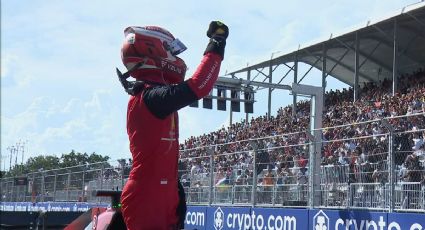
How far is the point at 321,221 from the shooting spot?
898 cm

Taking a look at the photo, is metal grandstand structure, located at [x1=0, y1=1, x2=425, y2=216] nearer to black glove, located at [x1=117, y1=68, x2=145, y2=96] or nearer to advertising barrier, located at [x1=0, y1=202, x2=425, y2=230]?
advertising barrier, located at [x1=0, y1=202, x2=425, y2=230]

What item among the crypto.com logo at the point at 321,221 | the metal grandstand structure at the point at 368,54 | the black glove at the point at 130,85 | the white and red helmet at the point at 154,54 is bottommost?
the crypto.com logo at the point at 321,221

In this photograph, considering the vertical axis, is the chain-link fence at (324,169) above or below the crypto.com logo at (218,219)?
above

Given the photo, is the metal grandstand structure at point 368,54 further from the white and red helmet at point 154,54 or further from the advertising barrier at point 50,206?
the white and red helmet at point 154,54

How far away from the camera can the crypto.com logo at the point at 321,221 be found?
8.87 m

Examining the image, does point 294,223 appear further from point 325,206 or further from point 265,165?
point 265,165

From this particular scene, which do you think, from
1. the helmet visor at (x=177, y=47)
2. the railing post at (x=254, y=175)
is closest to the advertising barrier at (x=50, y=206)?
the railing post at (x=254, y=175)

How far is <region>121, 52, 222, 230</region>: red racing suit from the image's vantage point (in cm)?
338

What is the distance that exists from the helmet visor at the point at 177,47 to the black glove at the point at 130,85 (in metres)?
0.28

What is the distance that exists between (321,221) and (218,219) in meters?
3.20

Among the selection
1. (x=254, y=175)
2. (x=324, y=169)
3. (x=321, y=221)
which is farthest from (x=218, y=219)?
(x=321, y=221)

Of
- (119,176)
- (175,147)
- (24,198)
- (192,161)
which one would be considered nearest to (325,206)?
(192,161)

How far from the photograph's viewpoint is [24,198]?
82.9 ft

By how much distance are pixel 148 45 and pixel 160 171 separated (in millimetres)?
773
